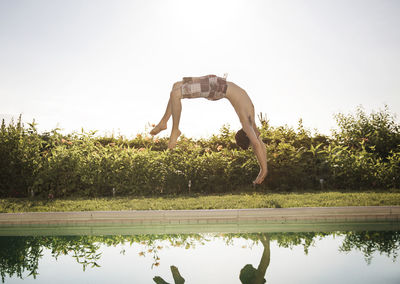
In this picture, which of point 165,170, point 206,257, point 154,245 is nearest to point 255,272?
point 206,257

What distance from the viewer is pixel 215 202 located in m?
6.99

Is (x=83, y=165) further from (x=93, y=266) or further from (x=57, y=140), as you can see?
(x=93, y=266)

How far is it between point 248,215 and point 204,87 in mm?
2190

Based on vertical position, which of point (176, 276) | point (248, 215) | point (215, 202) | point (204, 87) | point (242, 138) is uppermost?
point (204, 87)

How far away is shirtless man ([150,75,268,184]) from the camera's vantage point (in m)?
6.16

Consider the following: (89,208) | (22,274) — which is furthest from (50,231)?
(22,274)

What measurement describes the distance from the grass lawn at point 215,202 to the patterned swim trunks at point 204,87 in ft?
6.40

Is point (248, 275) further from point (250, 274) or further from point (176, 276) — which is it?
point (176, 276)

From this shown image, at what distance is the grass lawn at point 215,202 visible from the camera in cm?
661

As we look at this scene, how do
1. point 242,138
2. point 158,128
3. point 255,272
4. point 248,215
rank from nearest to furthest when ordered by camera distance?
1. point 255,272
2. point 248,215
3. point 158,128
4. point 242,138

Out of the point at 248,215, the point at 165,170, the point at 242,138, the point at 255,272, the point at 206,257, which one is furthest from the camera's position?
the point at 165,170

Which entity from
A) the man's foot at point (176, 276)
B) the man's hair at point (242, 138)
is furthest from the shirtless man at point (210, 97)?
the man's foot at point (176, 276)

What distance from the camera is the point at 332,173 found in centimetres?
877

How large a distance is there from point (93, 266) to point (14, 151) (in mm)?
5541
